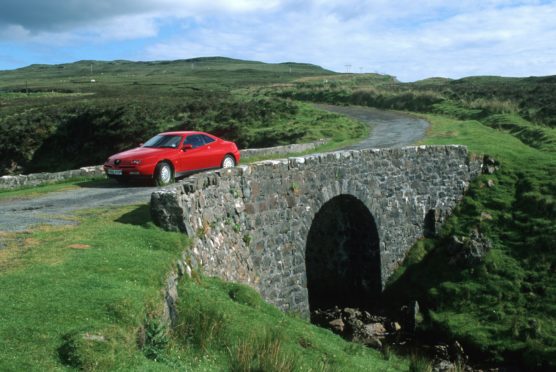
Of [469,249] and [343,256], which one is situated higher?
[469,249]

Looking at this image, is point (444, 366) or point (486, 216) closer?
point (444, 366)

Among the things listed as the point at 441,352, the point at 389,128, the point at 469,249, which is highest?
the point at 389,128

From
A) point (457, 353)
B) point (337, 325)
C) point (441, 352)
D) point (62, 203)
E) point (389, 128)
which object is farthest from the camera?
point (389, 128)

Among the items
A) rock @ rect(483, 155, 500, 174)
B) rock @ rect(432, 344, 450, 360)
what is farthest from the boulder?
rock @ rect(483, 155, 500, 174)

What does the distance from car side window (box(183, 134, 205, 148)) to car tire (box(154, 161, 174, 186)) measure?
121 cm

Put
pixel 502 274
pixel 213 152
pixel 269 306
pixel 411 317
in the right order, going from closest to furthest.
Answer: pixel 269 306, pixel 411 317, pixel 502 274, pixel 213 152

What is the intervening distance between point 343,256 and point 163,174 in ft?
22.6

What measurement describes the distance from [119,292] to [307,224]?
8.69 metres

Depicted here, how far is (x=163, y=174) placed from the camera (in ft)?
58.3

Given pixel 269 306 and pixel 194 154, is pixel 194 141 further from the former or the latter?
pixel 269 306

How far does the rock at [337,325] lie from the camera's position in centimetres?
1620

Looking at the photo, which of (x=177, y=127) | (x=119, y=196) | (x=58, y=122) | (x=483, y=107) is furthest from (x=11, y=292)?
(x=58, y=122)

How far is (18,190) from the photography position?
728 inches

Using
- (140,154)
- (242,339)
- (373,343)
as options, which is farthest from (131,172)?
(242,339)
